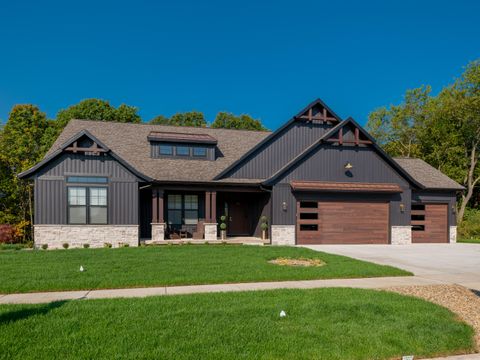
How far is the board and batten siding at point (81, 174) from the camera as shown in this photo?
1638 centimetres

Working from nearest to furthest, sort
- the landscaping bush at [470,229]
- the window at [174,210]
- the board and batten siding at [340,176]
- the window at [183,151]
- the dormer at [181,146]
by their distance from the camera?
the board and batten siding at [340,176] → the window at [174,210] → the dormer at [181,146] → the window at [183,151] → the landscaping bush at [470,229]

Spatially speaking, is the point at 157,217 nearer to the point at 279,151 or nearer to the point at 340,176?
the point at 279,151

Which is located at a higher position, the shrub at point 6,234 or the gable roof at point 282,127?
the gable roof at point 282,127

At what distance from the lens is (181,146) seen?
67.6 feet

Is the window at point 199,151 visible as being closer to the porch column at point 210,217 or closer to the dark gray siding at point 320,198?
the porch column at point 210,217

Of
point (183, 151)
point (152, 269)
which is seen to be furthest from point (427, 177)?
point (152, 269)

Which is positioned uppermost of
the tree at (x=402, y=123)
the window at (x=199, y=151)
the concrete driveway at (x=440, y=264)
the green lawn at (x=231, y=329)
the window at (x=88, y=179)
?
the tree at (x=402, y=123)

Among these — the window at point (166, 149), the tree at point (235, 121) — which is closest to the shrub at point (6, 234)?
the window at point (166, 149)

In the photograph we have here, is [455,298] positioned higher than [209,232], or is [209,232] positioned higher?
[455,298]

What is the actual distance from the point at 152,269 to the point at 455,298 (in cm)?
738

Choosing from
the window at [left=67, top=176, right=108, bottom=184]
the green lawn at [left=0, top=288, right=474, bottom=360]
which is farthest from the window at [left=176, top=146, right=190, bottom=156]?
the green lawn at [left=0, top=288, right=474, bottom=360]

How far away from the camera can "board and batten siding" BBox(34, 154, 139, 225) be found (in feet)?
53.7

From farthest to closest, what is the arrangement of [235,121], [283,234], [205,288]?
[235,121], [283,234], [205,288]

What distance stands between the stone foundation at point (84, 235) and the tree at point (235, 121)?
3342 cm
